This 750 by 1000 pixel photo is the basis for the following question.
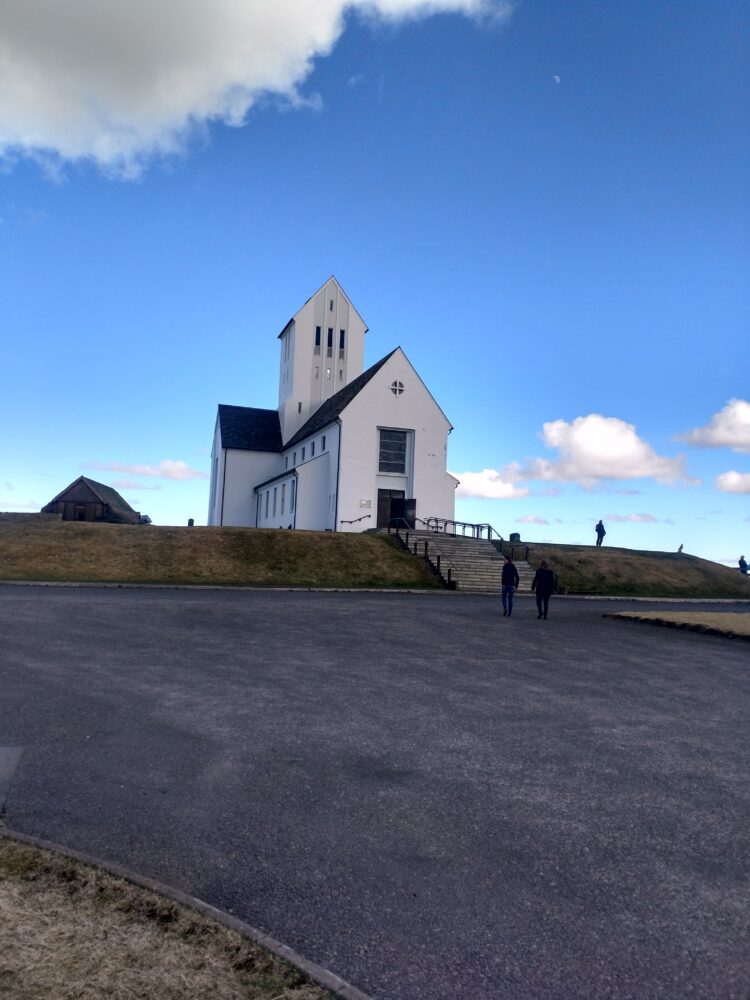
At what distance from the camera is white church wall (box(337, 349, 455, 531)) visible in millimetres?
45688

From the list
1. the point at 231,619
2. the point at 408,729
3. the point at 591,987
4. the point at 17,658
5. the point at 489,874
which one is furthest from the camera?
the point at 231,619

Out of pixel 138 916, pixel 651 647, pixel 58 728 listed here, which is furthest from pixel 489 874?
pixel 651 647

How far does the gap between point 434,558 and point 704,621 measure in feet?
57.4

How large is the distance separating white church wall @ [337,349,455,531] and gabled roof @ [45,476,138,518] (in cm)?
2577

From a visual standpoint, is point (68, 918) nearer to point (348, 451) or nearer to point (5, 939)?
point (5, 939)

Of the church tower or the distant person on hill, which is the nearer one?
the distant person on hill

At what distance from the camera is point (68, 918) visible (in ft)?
13.0

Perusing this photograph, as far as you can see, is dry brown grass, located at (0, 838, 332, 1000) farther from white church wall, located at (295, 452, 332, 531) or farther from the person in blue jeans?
white church wall, located at (295, 452, 332, 531)

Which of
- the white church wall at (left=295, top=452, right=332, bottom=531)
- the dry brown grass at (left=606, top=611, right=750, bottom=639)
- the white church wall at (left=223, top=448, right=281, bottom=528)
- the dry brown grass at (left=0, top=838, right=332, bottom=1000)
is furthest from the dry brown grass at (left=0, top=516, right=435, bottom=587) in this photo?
the dry brown grass at (left=0, top=838, right=332, bottom=1000)

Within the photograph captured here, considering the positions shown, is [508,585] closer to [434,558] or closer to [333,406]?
[434,558]

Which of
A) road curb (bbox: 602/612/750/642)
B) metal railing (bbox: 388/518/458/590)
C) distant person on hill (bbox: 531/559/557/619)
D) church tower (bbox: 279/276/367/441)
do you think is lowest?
road curb (bbox: 602/612/750/642)

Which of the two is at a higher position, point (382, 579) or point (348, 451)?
point (348, 451)

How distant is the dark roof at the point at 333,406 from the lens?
46.8m

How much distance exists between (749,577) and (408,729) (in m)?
45.0
